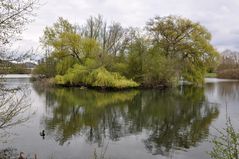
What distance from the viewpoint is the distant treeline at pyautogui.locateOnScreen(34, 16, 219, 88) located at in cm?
3309

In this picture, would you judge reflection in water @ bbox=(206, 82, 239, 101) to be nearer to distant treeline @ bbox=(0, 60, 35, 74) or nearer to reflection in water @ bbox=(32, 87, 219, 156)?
reflection in water @ bbox=(32, 87, 219, 156)

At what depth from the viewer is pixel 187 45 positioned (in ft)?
119

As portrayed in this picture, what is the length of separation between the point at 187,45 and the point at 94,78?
510 inches

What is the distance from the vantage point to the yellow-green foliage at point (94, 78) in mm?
31047

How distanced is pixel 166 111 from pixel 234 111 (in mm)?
4301

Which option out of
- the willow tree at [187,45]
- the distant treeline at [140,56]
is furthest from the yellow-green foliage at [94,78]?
the willow tree at [187,45]

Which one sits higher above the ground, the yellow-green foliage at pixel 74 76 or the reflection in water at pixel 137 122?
the yellow-green foliage at pixel 74 76

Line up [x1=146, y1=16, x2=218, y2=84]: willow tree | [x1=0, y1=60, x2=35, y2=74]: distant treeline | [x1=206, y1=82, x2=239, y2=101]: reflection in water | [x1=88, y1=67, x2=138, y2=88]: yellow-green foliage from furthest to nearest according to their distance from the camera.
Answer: [x1=146, y1=16, x2=218, y2=84]: willow tree → [x1=88, y1=67, x2=138, y2=88]: yellow-green foliage → [x1=206, y1=82, x2=239, y2=101]: reflection in water → [x1=0, y1=60, x2=35, y2=74]: distant treeline

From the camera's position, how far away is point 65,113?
16.8 metres

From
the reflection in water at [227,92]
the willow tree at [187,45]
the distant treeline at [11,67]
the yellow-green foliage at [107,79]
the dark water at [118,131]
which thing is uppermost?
the willow tree at [187,45]

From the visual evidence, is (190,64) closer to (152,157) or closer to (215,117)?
(215,117)

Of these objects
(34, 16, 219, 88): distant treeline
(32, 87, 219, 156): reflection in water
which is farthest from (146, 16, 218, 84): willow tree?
(32, 87, 219, 156): reflection in water

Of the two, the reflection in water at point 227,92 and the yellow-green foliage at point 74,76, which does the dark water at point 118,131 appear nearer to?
the reflection in water at point 227,92

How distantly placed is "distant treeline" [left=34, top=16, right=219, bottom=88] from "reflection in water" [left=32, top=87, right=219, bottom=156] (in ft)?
40.5
